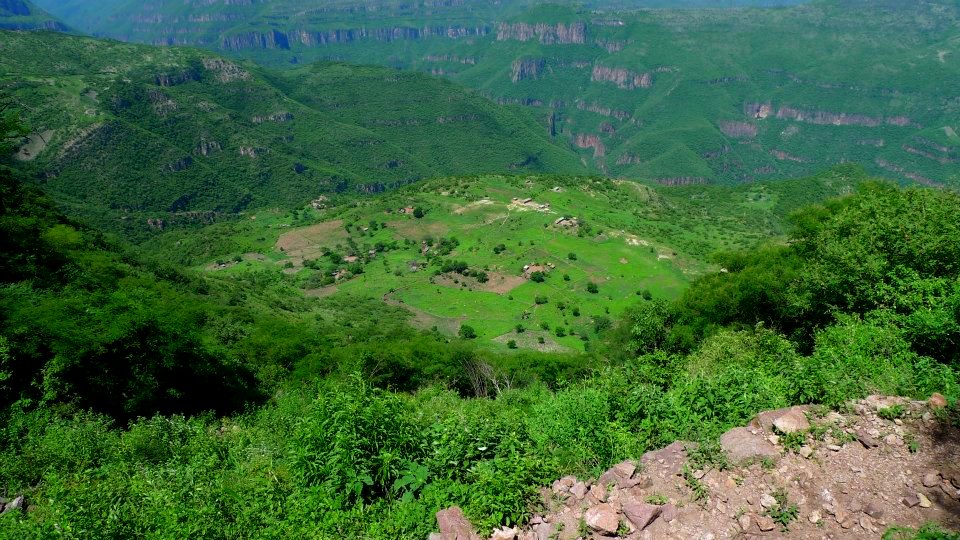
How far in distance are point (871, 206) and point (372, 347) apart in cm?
3984

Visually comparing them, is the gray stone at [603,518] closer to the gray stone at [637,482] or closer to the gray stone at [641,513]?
the gray stone at [641,513]

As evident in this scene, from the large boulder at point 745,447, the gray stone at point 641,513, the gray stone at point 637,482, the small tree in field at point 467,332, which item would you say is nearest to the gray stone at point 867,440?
the large boulder at point 745,447

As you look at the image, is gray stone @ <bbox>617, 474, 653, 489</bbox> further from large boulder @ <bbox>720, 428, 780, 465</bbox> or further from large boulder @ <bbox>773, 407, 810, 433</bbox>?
large boulder @ <bbox>773, 407, 810, 433</bbox>

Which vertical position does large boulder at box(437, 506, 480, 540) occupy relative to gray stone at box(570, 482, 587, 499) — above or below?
above

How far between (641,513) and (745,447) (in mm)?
3224

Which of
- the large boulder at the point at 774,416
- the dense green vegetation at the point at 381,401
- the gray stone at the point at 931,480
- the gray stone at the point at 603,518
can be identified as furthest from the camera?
the large boulder at the point at 774,416

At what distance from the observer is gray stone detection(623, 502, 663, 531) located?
34.2ft

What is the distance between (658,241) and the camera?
142m

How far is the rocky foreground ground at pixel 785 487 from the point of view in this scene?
10.0 metres

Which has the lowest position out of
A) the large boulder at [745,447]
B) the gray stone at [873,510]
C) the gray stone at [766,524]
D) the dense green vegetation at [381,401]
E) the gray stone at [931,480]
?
the dense green vegetation at [381,401]

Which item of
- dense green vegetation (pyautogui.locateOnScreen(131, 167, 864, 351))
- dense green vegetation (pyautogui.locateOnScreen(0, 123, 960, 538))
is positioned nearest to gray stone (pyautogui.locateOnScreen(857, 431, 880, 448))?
dense green vegetation (pyautogui.locateOnScreen(0, 123, 960, 538))

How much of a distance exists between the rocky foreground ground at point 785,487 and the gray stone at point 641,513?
0.02 meters

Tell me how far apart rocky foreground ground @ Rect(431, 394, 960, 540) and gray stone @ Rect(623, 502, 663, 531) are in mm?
20

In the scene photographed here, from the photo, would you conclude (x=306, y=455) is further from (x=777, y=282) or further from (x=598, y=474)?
(x=777, y=282)
